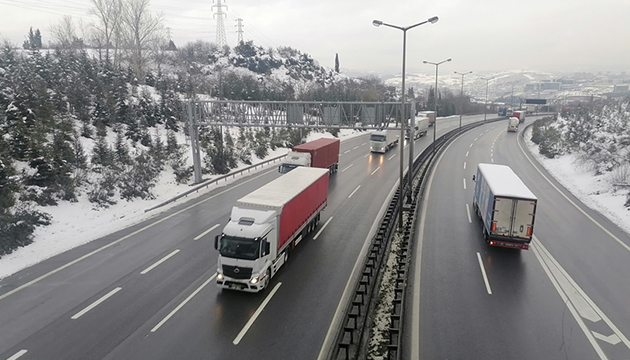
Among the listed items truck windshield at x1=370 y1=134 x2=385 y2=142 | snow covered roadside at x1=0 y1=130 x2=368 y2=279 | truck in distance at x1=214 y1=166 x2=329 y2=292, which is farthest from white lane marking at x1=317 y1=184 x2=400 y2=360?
truck windshield at x1=370 y1=134 x2=385 y2=142

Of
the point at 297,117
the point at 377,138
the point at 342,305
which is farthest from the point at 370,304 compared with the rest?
the point at 377,138

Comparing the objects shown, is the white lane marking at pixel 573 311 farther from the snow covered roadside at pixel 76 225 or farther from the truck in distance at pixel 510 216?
the snow covered roadside at pixel 76 225

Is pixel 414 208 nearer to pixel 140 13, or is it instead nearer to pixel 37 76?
pixel 37 76

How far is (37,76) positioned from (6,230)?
27062 millimetres

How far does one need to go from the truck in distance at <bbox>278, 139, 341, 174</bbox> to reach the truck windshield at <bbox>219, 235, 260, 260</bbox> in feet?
59.4

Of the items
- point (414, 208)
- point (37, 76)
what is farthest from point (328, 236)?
point (37, 76)

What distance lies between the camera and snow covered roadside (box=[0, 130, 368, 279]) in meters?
18.8

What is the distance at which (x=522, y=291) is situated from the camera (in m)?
15.3

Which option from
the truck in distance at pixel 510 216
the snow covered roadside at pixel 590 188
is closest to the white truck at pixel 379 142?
the snow covered roadside at pixel 590 188

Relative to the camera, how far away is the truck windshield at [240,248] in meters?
14.2

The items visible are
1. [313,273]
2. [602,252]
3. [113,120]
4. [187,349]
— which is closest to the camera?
[187,349]

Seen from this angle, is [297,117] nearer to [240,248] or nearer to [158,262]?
[158,262]

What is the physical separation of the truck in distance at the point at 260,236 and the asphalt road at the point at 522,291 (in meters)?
5.67

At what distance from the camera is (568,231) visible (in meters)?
22.3
